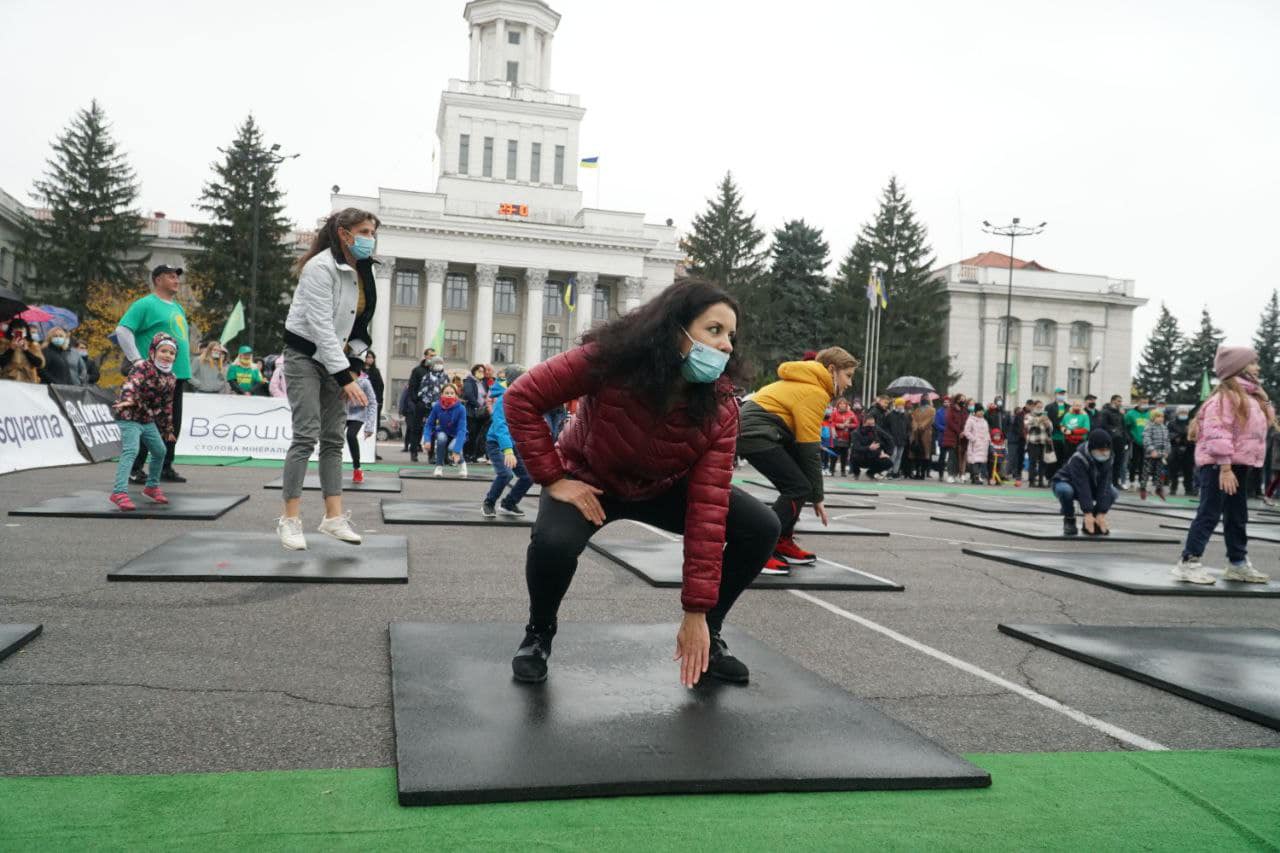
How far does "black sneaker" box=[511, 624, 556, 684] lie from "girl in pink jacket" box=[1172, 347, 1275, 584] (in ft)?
17.6

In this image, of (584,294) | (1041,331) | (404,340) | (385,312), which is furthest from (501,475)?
(1041,331)

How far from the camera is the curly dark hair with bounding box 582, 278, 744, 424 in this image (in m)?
3.18

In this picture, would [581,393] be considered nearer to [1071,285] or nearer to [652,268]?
[652,268]

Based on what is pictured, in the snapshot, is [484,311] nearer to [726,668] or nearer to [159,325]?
[159,325]

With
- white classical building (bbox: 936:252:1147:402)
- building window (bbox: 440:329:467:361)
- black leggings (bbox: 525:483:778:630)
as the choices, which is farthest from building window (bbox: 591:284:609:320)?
black leggings (bbox: 525:483:778:630)

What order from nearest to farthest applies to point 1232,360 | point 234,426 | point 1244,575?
point 1232,360 → point 1244,575 → point 234,426

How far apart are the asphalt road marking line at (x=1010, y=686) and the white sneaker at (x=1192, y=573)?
10.2 feet

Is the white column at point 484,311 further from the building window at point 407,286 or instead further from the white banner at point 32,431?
the white banner at point 32,431

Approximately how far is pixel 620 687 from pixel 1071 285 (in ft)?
264

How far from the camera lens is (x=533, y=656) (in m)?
3.50

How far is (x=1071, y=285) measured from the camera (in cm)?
7538

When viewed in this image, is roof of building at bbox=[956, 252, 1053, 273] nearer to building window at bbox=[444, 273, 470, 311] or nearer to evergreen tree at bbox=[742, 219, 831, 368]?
evergreen tree at bbox=[742, 219, 831, 368]

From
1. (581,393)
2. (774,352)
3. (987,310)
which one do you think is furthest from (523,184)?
(581,393)

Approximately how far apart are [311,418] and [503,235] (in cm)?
6092
